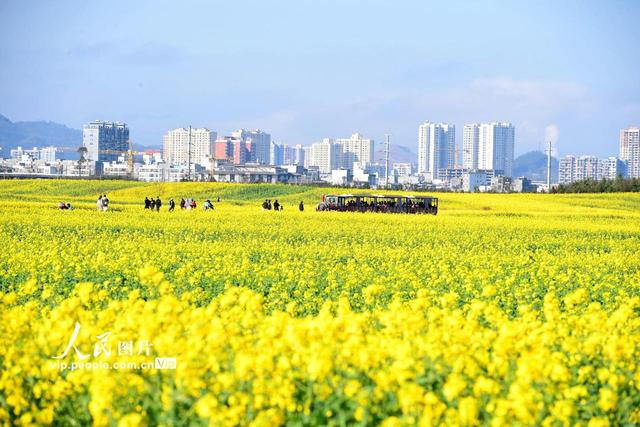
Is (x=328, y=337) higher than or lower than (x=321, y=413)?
higher

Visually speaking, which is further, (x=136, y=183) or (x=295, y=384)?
(x=136, y=183)

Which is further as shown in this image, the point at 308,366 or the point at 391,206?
the point at 391,206

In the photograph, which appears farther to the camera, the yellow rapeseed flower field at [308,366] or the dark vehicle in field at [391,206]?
the dark vehicle in field at [391,206]

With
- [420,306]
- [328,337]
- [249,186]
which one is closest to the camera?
[328,337]

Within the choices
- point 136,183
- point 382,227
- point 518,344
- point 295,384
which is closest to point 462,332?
point 518,344

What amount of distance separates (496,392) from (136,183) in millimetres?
87435

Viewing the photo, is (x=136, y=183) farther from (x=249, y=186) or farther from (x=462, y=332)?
(x=462, y=332)

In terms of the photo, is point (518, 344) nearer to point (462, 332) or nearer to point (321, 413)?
point (462, 332)

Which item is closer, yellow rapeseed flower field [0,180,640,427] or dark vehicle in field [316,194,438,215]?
yellow rapeseed flower field [0,180,640,427]

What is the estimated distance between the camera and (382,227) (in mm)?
→ 38062

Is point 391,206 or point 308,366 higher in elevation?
point 308,366

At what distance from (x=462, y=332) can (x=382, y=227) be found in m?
30.0

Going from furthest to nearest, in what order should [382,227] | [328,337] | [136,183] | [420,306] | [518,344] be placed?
1. [136,183]
2. [382,227]
3. [420,306]
4. [518,344]
5. [328,337]

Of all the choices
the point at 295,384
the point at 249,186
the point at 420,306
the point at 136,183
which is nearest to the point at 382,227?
the point at 420,306
